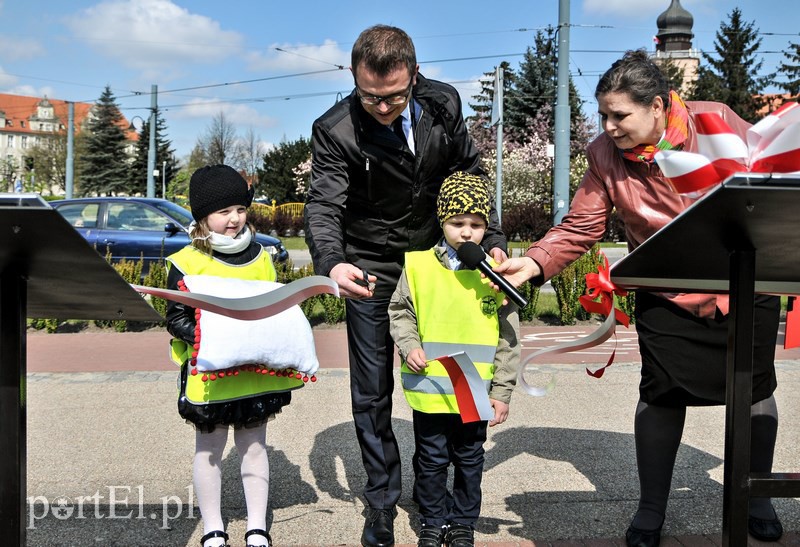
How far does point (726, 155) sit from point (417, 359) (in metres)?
1.47

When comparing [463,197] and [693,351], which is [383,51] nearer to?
[463,197]

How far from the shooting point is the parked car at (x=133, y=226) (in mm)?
12072

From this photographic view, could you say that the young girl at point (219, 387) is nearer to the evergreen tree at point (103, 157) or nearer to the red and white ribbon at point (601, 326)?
the red and white ribbon at point (601, 326)

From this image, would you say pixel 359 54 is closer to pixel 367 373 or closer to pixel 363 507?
pixel 367 373

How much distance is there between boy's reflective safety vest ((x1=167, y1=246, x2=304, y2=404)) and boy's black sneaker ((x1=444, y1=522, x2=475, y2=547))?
0.85 m

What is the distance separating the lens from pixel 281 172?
6812 cm

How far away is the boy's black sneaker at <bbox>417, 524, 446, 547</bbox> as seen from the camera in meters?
3.33

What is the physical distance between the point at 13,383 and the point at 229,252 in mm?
1291

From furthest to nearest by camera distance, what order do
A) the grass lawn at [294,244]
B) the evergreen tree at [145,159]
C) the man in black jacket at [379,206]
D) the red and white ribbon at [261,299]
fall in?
the evergreen tree at [145,159]
the grass lawn at [294,244]
the man in black jacket at [379,206]
the red and white ribbon at [261,299]

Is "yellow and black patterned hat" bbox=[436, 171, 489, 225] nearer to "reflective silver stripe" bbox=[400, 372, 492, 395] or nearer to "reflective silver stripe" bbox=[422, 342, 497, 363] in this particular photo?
"reflective silver stripe" bbox=[422, 342, 497, 363]

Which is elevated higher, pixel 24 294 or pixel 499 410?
pixel 24 294

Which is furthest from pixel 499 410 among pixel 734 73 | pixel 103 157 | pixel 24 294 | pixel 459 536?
pixel 103 157

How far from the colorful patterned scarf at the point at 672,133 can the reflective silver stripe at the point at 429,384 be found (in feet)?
3.55

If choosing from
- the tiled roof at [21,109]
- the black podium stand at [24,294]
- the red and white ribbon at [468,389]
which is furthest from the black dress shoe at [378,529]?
the tiled roof at [21,109]
